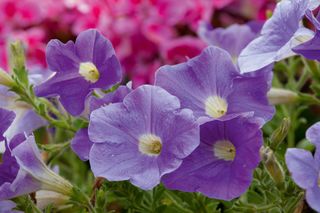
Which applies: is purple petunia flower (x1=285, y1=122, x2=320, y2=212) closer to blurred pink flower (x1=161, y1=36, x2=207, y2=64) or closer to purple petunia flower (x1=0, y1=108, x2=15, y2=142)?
purple petunia flower (x1=0, y1=108, x2=15, y2=142)

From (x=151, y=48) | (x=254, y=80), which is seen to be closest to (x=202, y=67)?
(x=254, y=80)

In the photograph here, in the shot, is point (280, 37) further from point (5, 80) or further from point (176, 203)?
point (5, 80)

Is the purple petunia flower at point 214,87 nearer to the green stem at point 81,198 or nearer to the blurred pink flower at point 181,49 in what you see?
the green stem at point 81,198

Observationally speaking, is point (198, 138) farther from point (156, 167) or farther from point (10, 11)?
point (10, 11)

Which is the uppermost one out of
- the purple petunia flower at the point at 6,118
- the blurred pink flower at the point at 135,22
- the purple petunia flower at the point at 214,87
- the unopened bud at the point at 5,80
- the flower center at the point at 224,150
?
the purple petunia flower at the point at 214,87

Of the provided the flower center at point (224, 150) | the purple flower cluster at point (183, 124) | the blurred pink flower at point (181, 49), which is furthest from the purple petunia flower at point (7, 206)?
the blurred pink flower at point (181, 49)

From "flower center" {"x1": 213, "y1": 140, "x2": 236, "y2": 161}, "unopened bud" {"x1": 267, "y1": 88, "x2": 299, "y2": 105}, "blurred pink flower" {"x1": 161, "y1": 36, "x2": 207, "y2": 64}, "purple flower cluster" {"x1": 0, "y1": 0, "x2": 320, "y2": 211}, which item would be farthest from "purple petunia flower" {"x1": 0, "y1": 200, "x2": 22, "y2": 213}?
"blurred pink flower" {"x1": 161, "y1": 36, "x2": 207, "y2": 64}

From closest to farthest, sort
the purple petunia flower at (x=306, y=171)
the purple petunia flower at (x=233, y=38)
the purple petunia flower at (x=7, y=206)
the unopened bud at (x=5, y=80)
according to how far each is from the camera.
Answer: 1. the purple petunia flower at (x=306, y=171)
2. the purple petunia flower at (x=7, y=206)
3. the unopened bud at (x=5, y=80)
4. the purple petunia flower at (x=233, y=38)
